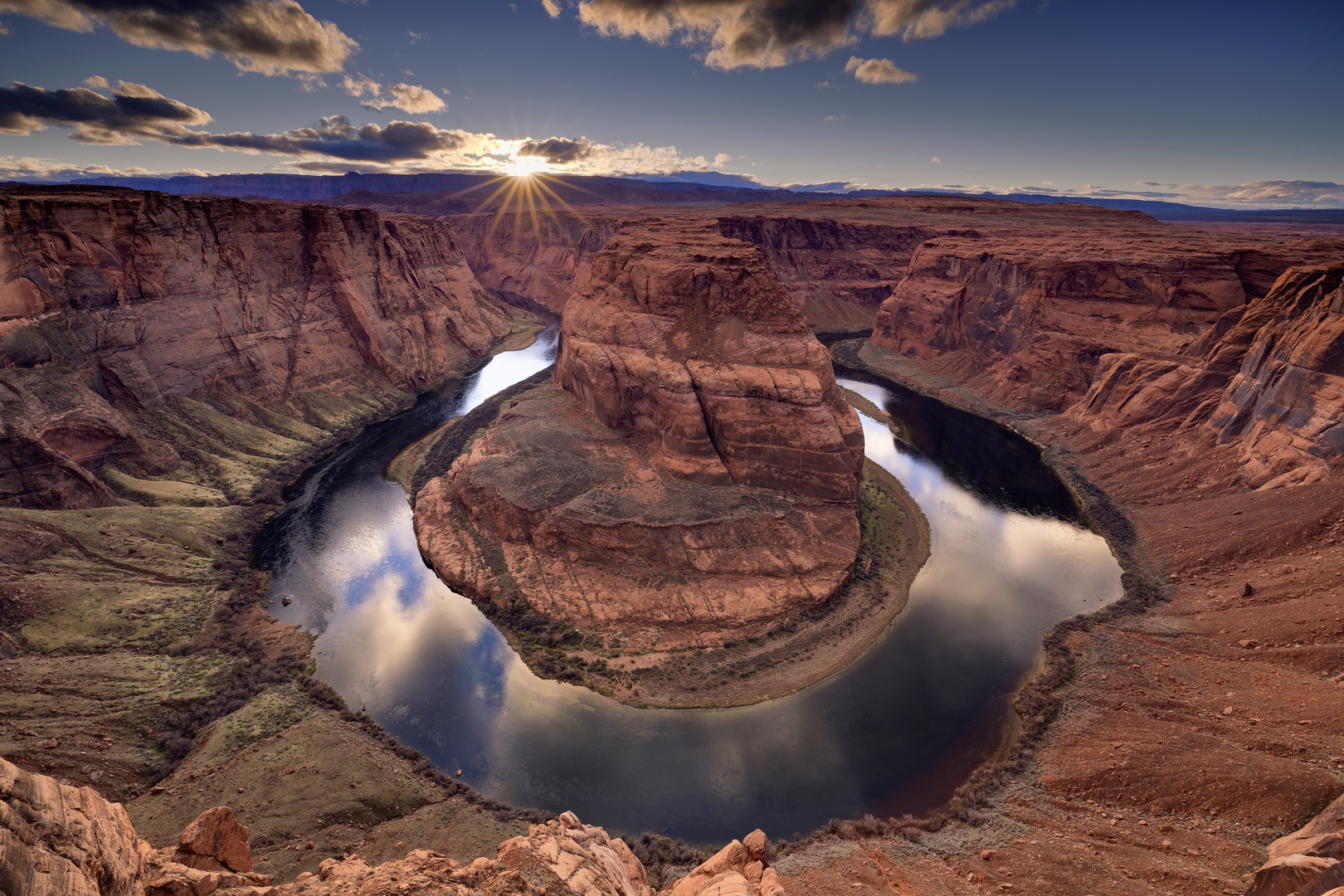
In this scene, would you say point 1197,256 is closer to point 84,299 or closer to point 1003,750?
point 1003,750

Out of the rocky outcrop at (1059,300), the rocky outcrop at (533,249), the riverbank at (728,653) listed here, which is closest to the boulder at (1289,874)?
the riverbank at (728,653)

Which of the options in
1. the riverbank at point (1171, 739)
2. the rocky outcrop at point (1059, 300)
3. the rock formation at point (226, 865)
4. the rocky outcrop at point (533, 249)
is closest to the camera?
the rock formation at point (226, 865)

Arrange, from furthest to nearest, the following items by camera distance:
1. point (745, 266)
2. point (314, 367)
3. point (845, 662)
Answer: point (314, 367), point (745, 266), point (845, 662)

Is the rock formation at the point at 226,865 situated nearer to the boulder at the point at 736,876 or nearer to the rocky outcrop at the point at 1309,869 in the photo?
the boulder at the point at 736,876

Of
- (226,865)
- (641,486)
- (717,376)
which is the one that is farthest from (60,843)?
(717,376)

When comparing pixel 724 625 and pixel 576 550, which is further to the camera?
pixel 576 550

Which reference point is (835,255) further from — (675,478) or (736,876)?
(736,876)

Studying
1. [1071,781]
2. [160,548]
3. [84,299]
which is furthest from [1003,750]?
[84,299]
